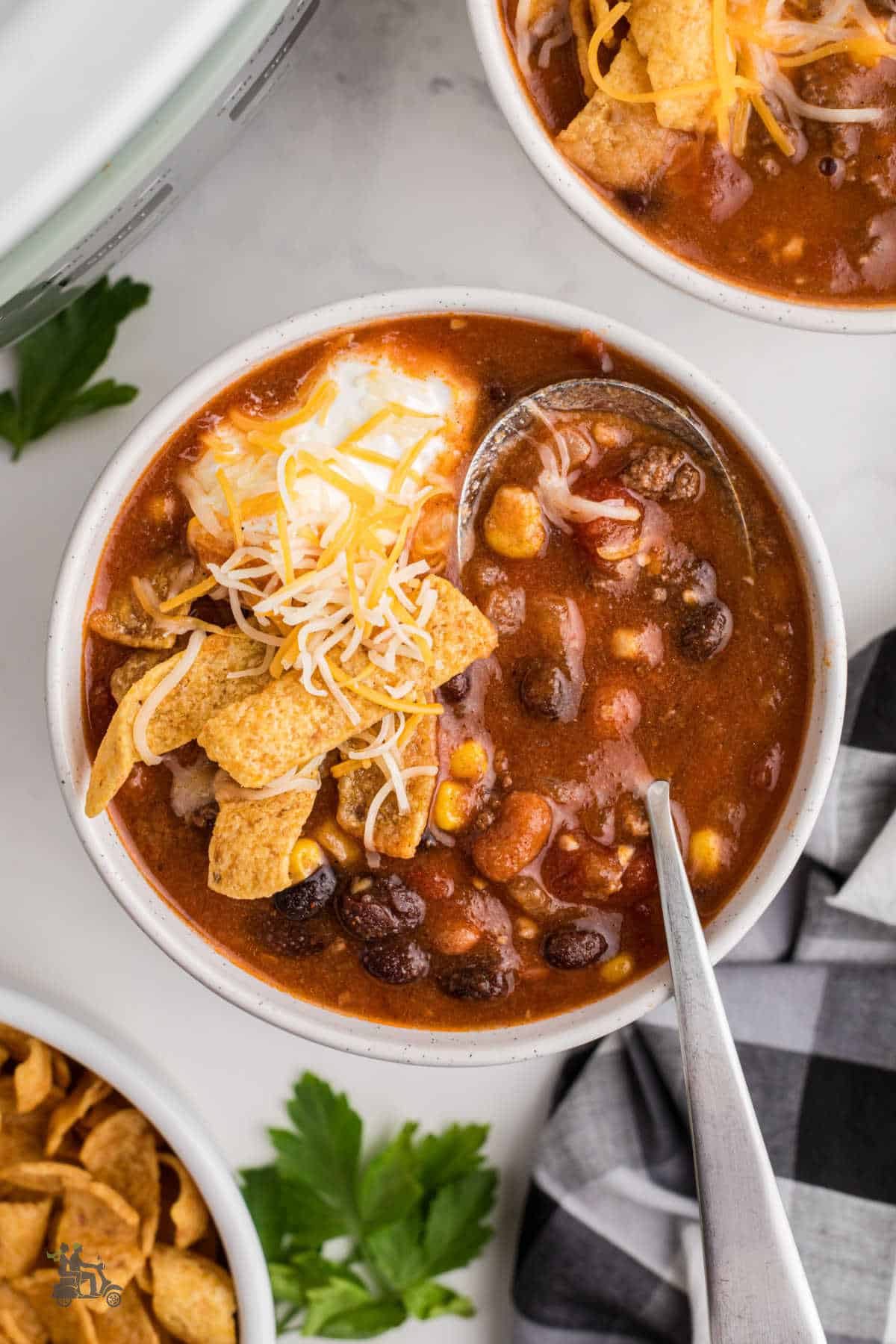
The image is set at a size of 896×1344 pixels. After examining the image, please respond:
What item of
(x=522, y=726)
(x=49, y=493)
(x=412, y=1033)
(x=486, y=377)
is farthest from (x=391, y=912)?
(x=49, y=493)

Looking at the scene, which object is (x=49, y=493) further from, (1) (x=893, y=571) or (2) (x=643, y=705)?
(1) (x=893, y=571)

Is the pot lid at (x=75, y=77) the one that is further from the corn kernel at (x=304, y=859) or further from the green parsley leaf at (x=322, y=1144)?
the green parsley leaf at (x=322, y=1144)

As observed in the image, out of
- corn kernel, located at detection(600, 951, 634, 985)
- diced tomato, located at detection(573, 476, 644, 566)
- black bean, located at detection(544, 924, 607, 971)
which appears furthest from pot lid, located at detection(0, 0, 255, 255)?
corn kernel, located at detection(600, 951, 634, 985)

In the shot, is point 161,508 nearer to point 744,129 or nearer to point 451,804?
point 451,804

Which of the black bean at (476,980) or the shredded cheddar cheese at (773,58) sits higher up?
the shredded cheddar cheese at (773,58)

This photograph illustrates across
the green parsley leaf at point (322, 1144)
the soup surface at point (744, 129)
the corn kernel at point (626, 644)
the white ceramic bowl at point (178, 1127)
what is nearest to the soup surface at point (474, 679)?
the corn kernel at point (626, 644)

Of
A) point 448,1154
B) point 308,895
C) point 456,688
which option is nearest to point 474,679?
point 456,688
